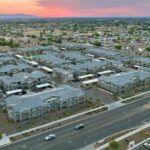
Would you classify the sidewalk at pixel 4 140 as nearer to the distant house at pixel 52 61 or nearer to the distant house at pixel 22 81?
the distant house at pixel 22 81

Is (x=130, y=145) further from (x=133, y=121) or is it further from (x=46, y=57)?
(x=46, y=57)

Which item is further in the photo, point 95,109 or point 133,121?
point 95,109

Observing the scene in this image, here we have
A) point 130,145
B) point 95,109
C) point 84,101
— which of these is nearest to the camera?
point 130,145

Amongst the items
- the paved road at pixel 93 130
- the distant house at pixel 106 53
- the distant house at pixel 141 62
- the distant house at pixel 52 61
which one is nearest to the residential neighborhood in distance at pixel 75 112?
the paved road at pixel 93 130

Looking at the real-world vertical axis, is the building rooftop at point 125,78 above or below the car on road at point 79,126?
above

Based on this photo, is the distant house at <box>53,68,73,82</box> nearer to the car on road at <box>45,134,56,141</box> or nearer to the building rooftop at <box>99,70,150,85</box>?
the building rooftop at <box>99,70,150,85</box>

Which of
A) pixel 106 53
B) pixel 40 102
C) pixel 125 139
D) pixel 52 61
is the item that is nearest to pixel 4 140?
pixel 40 102

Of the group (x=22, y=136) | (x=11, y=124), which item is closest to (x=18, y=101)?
(x=11, y=124)
